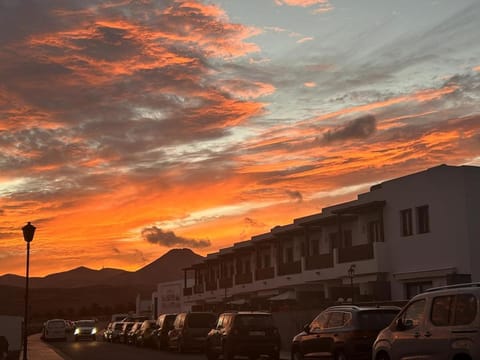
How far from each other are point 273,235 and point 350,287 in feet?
41.6

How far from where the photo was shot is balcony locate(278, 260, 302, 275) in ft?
175

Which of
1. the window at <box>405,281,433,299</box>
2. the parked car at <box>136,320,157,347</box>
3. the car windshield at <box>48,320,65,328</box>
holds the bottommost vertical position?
the parked car at <box>136,320,157,347</box>

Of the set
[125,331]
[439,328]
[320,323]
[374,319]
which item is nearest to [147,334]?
[125,331]

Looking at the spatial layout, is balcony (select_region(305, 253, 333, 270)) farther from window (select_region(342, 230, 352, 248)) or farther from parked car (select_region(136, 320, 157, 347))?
parked car (select_region(136, 320, 157, 347))

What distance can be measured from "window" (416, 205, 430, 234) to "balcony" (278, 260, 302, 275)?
14783 mm

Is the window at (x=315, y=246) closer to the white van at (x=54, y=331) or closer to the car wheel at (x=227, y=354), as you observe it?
the white van at (x=54, y=331)

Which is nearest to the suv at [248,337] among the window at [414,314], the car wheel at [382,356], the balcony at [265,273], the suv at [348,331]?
the suv at [348,331]

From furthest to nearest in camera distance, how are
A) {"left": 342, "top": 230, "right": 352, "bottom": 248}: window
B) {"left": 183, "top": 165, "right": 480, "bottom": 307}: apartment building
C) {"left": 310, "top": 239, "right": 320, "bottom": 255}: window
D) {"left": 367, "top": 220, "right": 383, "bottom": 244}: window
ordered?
{"left": 310, "top": 239, "right": 320, "bottom": 255}: window → {"left": 342, "top": 230, "right": 352, "bottom": 248}: window → {"left": 367, "top": 220, "right": 383, "bottom": 244}: window → {"left": 183, "top": 165, "right": 480, "bottom": 307}: apartment building

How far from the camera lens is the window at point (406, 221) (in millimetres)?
40469

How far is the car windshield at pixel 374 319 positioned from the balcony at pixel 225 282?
49.7m

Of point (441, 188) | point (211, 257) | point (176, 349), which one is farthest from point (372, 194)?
point (211, 257)

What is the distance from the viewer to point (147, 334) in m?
47.5

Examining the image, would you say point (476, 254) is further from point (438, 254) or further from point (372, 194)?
point (372, 194)

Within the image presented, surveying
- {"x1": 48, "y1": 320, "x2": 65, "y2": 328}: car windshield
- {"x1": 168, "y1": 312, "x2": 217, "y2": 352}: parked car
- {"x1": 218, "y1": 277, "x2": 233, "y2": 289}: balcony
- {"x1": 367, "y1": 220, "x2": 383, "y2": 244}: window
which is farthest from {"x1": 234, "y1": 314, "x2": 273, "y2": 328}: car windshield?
{"x1": 48, "y1": 320, "x2": 65, "y2": 328}: car windshield
